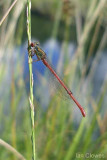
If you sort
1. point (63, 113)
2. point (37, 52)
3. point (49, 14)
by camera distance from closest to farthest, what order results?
point (37, 52) < point (63, 113) < point (49, 14)

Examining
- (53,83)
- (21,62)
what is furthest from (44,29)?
(53,83)

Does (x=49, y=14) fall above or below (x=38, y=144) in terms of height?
above

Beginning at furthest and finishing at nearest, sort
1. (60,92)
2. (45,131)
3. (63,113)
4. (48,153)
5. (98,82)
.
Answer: (98,82)
(45,131)
(63,113)
(48,153)
(60,92)

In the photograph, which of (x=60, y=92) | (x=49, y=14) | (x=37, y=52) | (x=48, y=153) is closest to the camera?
(x=37, y=52)

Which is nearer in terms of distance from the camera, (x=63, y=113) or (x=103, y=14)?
(x=103, y=14)

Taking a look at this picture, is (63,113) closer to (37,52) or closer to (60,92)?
(60,92)

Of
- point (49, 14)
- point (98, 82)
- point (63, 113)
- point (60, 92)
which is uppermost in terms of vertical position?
point (49, 14)

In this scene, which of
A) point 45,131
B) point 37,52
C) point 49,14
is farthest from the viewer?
point 49,14

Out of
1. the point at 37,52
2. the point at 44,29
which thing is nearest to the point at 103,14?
the point at 37,52

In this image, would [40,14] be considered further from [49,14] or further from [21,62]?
[21,62]
